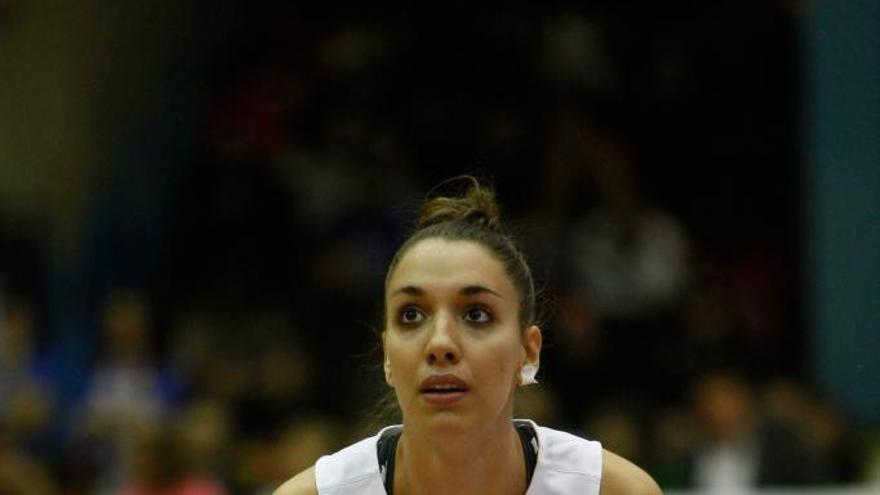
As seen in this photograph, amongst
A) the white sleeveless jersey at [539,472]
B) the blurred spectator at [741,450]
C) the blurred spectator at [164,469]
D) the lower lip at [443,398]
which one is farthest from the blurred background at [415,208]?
the lower lip at [443,398]

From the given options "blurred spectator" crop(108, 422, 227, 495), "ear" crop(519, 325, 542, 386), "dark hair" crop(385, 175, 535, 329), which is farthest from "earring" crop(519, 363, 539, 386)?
"blurred spectator" crop(108, 422, 227, 495)

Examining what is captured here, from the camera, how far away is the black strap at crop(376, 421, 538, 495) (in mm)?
4172

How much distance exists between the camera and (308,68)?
31.2ft

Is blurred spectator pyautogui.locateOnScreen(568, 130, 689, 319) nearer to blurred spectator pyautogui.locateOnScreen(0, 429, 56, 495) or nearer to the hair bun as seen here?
blurred spectator pyautogui.locateOnScreen(0, 429, 56, 495)

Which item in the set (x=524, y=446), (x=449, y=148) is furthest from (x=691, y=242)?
(x=524, y=446)

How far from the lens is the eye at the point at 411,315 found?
3.95m

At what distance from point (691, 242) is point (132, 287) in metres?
2.99

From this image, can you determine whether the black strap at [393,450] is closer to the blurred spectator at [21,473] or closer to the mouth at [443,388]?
the mouth at [443,388]

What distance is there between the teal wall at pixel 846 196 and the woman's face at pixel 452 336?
16.3 feet

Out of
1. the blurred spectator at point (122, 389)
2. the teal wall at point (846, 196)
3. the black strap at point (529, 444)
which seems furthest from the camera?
the teal wall at point (846, 196)

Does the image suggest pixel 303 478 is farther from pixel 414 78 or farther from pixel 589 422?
pixel 414 78

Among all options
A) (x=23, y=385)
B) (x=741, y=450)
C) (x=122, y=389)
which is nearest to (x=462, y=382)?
(x=741, y=450)

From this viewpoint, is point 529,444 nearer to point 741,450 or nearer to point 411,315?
point 411,315

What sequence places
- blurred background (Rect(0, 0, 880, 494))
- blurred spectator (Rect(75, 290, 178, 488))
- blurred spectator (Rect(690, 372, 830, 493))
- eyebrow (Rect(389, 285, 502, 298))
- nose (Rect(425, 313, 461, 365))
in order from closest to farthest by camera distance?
nose (Rect(425, 313, 461, 365)), eyebrow (Rect(389, 285, 502, 298)), blurred spectator (Rect(690, 372, 830, 493)), blurred spectator (Rect(75, 290, 178, 488)), blurred background (Rect(0, 0, 880, 494))
